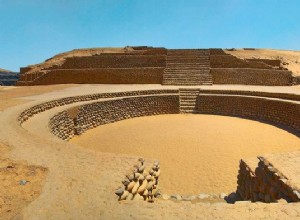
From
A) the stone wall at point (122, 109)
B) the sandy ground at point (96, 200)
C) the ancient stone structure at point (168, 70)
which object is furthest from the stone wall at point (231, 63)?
the sandy ground at point (96, 200)

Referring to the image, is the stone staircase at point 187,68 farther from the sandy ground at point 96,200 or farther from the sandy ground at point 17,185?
the sandy ground at point 17,185

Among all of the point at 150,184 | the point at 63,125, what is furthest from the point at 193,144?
the point at 63,125

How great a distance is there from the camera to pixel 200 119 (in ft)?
47.5

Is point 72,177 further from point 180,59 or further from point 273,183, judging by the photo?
point 180,59

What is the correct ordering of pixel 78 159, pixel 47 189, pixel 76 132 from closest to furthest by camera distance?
pixel 47 189 < pixel 78 159 < pixel 76 132

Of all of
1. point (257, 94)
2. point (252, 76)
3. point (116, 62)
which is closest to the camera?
point (257, 94)

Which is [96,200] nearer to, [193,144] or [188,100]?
[193,144]

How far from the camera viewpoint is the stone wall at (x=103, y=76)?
21.9 metres

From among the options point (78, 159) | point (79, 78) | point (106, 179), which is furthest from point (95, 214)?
point (79, 78)

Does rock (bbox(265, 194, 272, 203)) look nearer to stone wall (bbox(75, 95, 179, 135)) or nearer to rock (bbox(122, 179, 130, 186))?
rock (bbox(122, 179, 130, 186))

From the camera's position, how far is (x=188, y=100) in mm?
16875

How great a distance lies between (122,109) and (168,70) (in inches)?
318

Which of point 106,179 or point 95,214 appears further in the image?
point 106,179

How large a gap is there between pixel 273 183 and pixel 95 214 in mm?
3222
